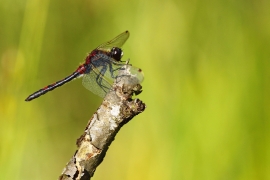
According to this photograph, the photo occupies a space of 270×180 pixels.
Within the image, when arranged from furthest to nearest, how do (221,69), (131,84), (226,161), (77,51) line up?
(77,51), (221,69), (226,161), (131,84)

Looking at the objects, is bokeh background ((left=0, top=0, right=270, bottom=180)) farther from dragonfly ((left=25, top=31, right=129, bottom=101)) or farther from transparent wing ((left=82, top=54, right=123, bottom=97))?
transparent wing ((left=82, top=54, right=123, bottom=97))

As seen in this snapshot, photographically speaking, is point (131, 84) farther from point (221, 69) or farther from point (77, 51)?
point (77, 51)

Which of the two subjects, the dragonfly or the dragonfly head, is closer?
the dragonfly

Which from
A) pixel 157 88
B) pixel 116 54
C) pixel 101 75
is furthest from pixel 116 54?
pixel 157 88

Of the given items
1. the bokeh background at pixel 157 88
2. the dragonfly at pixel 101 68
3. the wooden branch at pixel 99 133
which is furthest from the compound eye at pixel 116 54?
the wooden branch at pixel 99 133

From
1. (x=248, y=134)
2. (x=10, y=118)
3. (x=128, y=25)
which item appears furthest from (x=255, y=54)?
(x=10, y=118)

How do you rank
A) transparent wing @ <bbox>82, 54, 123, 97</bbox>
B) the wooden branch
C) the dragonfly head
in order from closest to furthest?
the wooden branch < transparent wing @ <bbox>82, 54, 123, 97</bbox> < the dragonfly head

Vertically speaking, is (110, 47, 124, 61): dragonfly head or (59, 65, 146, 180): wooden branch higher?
(110, 47, 124, 61): dragonfly head

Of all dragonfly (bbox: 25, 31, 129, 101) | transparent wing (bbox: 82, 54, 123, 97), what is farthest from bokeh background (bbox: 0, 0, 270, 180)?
transparent wing (bbox: 82, 54, 123, 97)
